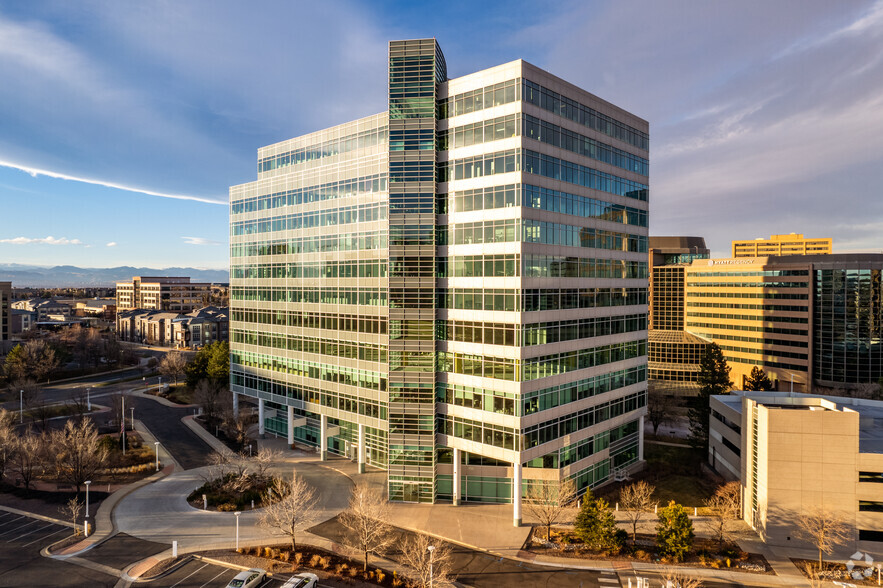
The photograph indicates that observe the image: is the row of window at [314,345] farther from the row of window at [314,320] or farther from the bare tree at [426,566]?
the bare tree at [426,566]

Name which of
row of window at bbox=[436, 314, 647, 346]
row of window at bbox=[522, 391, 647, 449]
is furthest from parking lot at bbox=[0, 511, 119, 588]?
row of window at bbox=[522, 391, 647, 449]

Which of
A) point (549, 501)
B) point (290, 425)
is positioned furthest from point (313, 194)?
point (549, 501)

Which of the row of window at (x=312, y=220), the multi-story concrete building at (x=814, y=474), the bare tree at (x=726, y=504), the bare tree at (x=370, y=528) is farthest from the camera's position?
the row of window at (x=312, y=220)

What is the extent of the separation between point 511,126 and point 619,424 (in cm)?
3327

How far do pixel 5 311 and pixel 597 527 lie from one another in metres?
149

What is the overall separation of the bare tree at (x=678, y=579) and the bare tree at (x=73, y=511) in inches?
1752

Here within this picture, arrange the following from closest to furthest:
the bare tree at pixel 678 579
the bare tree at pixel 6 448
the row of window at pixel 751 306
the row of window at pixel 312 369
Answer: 1. the bare tree at pixel 678 579
2. the bare tree at pixel 6 448
3. the row of window at pixel 312 369
4. the row of window at pixel 751 306

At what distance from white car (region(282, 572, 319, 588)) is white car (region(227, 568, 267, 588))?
1.95m

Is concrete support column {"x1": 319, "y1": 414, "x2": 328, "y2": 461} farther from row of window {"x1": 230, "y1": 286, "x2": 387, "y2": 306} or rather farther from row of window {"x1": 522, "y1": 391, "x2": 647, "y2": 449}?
row of window {"x1": 522, "y1": 391, "x2": 647, "y2": 449}

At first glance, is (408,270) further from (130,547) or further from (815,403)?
(815,403)

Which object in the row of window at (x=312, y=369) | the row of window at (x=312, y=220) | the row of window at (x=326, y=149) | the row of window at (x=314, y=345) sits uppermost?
the row of window at (x=326, y=149)

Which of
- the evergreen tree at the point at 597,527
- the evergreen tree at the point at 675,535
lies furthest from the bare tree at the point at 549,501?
the evergreen tree at the point at 675,535

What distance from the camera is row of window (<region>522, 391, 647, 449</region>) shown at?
41188 mm

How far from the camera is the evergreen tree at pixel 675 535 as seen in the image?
33562 mm
